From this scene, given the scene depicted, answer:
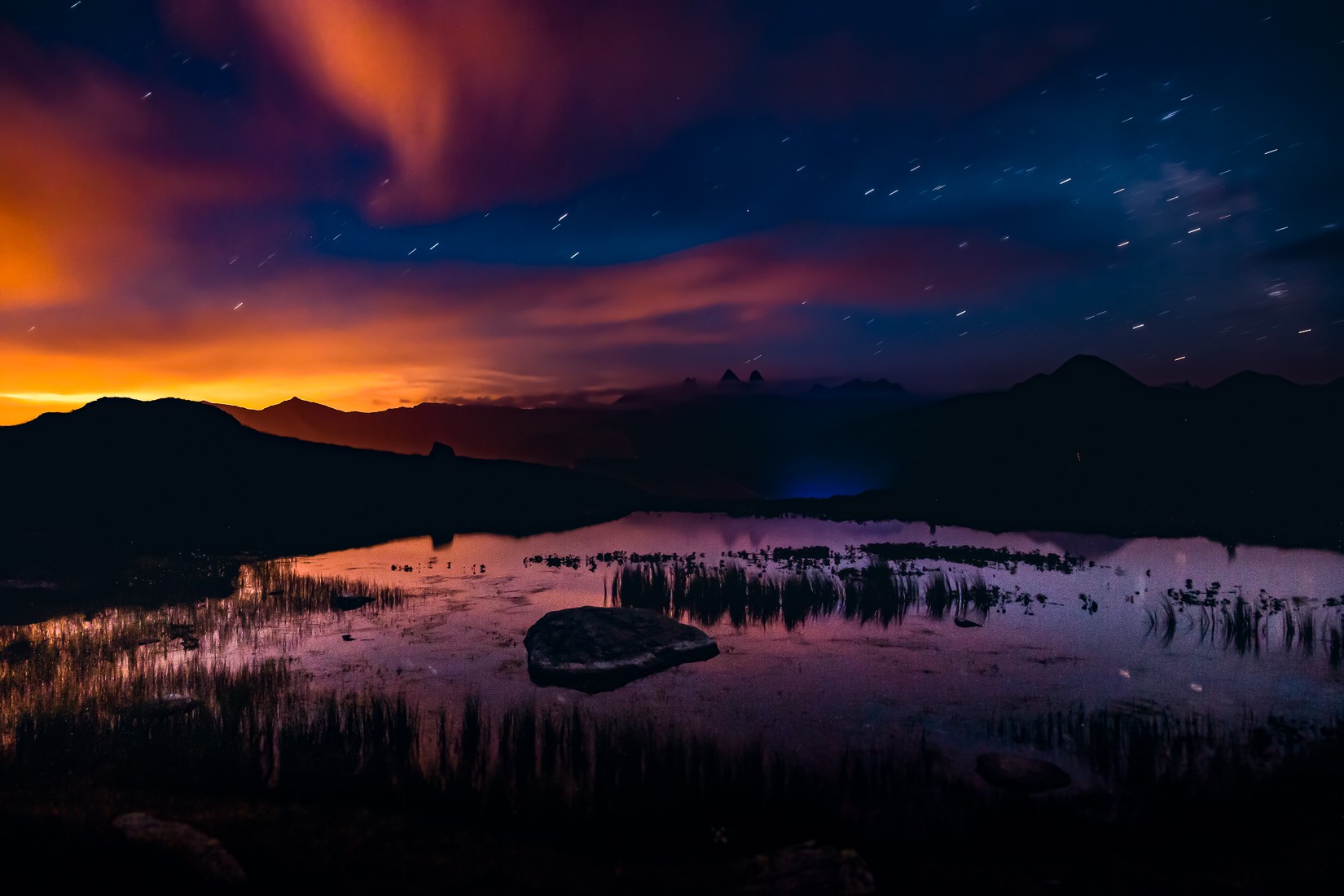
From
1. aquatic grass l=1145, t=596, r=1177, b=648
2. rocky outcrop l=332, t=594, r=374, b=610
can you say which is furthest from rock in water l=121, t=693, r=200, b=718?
aquatic grass l=1145, t=596, r=1177, b=648

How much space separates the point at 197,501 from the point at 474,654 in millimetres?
78809

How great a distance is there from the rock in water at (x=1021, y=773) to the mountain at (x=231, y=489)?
60.6m

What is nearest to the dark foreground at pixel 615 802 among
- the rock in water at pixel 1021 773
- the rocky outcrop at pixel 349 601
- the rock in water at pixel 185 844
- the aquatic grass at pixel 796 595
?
the rock in water at pixel 185 844

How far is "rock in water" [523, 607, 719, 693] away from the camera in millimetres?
23734

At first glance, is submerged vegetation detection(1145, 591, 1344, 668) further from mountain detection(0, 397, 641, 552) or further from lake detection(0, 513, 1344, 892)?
mountain detection(0, 397, 641, 552)

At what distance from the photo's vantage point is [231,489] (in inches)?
3775

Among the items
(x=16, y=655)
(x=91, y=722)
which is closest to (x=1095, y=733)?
(x=91, y=722)

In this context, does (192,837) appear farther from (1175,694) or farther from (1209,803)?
(1175,694)

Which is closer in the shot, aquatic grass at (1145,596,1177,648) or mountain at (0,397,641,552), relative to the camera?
aquatic grass at (1145,596,1177,648)

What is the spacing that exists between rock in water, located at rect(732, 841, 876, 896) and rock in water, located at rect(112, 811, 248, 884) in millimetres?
8314

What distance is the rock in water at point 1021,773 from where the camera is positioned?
1568 cm

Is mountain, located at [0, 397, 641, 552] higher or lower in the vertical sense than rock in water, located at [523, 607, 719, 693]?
higher

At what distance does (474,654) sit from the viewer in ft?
88.5

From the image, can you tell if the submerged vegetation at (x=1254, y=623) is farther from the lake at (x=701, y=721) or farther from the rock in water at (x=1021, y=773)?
the rock in water at (x=1021, y=773)
